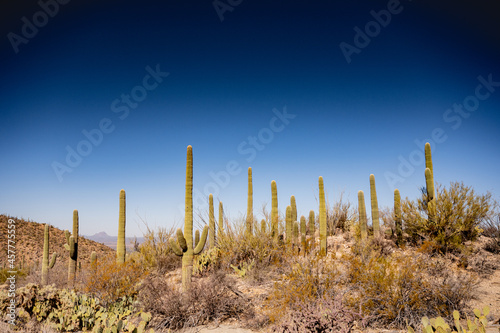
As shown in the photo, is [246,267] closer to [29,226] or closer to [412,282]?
[412,282]

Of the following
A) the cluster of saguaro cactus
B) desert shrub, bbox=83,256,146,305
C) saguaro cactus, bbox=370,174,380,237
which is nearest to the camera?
desert shrub, bbox=83,256,146,305

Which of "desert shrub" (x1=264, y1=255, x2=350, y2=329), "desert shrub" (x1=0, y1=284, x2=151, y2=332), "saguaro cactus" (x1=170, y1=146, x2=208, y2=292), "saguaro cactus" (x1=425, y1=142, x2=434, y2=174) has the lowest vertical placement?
"desert shrub" (x1=0, y1=284, x2=151, y2=332)

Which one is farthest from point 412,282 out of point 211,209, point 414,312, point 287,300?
point 211,209

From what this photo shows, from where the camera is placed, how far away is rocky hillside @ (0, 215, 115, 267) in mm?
22642

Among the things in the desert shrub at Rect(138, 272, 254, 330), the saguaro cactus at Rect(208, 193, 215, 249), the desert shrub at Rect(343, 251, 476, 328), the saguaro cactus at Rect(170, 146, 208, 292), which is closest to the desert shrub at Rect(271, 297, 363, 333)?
the desert shrub at Rect(343, 251, 476, 328)

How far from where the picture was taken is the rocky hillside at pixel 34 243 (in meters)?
22.6

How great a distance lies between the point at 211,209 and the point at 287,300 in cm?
717

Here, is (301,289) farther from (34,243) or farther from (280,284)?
(34,243)

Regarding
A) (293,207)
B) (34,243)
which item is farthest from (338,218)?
(34,243)

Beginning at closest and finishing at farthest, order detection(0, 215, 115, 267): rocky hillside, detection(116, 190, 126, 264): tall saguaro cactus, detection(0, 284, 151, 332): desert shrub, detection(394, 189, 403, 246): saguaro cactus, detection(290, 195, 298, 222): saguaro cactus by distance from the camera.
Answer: detection(0, 284, 151, 332): desert shrub → detection(116, 190, 126, 264): tall saguaro cactus → detection(394, 189, 403, 246): saguaro cactus → detection(290, 195, 298, 222): saguaro cactus → detection(0, 215, 115, 267): rocky hillside

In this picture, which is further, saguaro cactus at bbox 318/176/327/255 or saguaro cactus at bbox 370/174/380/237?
saguaro cactus at bbox 370/174/380/237

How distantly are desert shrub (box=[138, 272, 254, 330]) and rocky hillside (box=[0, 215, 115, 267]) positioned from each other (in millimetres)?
17164

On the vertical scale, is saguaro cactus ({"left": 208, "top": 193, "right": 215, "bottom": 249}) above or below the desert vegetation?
above

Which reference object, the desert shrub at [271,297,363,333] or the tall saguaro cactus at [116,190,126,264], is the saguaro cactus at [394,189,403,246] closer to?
the desert shrub at [271,297,363,333]
